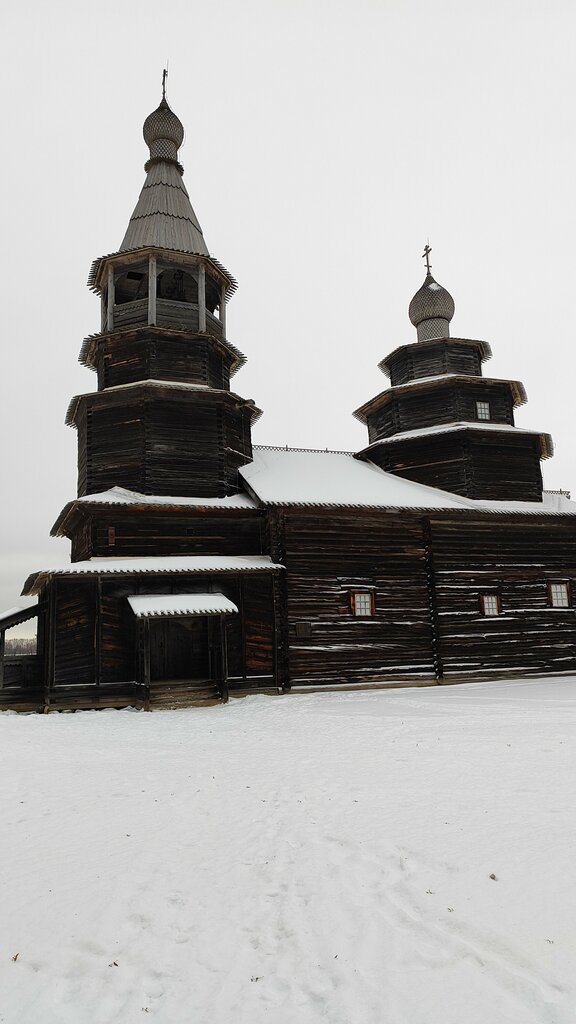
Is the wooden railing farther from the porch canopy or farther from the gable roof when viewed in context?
the porch canopy

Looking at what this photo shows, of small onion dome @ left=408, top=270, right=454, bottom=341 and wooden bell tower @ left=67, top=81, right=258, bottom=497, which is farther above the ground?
small onion dome @ left=408, top=270, right=454, bottom=341

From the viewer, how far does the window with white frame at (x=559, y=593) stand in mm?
21891

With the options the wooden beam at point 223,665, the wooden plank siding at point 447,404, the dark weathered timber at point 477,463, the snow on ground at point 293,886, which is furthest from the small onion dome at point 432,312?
the snow on ground at point 293,886

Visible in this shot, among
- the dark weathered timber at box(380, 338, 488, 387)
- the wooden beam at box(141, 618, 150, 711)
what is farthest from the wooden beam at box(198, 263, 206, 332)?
the wooden beam at box(141, 618, 150, 711)

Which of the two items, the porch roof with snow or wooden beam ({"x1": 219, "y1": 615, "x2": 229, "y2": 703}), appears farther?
the porch roof with snow

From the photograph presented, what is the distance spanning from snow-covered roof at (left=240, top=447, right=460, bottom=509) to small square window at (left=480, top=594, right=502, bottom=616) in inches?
124

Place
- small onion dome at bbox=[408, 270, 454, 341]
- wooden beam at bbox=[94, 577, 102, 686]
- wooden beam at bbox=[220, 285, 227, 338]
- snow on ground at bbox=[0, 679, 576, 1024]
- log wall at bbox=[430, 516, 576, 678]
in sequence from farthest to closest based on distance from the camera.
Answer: small onion dome at bbox=[408, 270, 454, 341]
wooden beam at bbox=[220, 285, 227, 338]
log wall at bbox=[430, 516, 576, 678]
wooden beam at bbox=[94, 577, 102, 686]
snow on ground at bbox=[0, 679, 576, 1024]

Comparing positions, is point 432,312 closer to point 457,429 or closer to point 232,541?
point 457,429

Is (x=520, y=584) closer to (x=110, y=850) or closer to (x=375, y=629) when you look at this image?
(x=375, y=629)

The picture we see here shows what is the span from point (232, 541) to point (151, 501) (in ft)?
8.93

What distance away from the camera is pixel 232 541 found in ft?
64.4

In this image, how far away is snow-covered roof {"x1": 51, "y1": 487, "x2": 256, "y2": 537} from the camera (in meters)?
18.0

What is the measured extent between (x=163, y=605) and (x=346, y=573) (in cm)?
603

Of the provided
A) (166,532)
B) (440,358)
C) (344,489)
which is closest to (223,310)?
(344,489)
